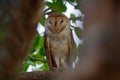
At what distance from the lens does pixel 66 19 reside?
547cm

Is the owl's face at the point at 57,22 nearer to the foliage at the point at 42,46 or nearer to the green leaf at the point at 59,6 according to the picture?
the foliage at the point at 42,46

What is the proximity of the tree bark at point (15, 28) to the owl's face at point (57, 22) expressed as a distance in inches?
191

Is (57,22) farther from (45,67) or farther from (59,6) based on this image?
(59,6)

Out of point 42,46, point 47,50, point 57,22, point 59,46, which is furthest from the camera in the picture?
point 57,22

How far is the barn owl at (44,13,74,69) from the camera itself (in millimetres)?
5167

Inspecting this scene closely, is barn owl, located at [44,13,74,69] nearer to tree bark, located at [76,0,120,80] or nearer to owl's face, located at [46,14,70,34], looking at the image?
owl's face, located at [46,14,70,34]

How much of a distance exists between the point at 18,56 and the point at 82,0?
115mm

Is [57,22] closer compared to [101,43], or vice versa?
[101,43]

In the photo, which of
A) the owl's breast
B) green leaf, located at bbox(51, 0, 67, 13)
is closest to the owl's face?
the owl's breast

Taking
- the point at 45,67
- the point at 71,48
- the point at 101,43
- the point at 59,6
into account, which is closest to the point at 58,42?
the point at 71,48

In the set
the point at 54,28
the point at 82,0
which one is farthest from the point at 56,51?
the point at 82,0

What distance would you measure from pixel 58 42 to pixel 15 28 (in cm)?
476

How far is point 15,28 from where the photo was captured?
493 mm

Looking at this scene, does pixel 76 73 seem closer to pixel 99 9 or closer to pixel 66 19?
pixel 99 9
